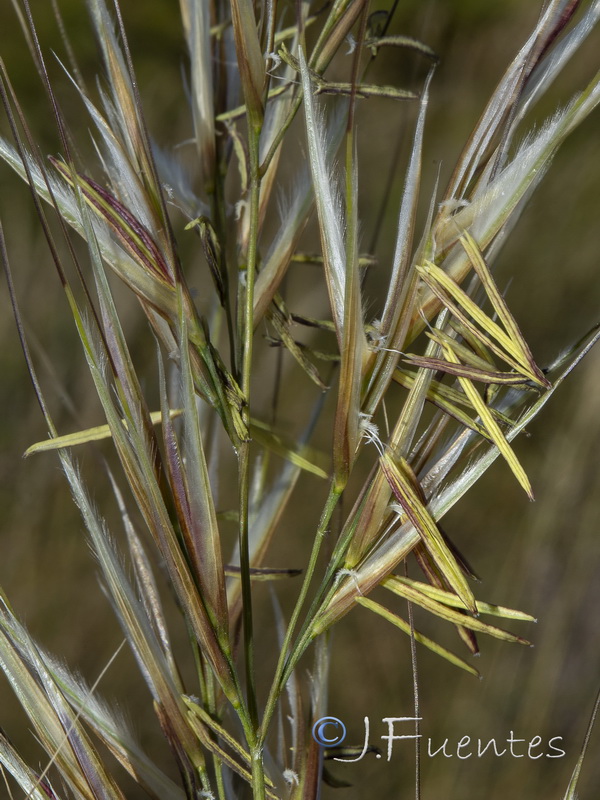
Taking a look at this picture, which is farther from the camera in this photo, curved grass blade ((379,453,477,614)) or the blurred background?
the blurred background

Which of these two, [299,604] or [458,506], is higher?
[299,604]

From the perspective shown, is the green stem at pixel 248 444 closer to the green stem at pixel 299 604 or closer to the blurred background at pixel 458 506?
the green stem at pixel 299 604

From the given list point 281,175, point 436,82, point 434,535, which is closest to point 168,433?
point 434,535

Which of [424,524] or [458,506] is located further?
[458,506]

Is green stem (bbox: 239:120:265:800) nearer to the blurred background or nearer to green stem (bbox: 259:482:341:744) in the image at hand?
green stem (bbox: 259:482:341:744)

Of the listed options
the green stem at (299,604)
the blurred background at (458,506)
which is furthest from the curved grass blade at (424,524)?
the blurred background at (458,506)

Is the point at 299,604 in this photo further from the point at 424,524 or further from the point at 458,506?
the point at 458,506

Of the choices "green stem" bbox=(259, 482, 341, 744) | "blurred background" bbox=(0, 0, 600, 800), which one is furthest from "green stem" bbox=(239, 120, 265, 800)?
"blurred background" bbox=(0, 0, 600, 800)

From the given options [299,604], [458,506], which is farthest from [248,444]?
[458,506]

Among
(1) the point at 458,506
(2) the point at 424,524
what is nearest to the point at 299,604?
(2) the point at 424,524

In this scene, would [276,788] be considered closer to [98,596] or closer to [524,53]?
[524,53]
